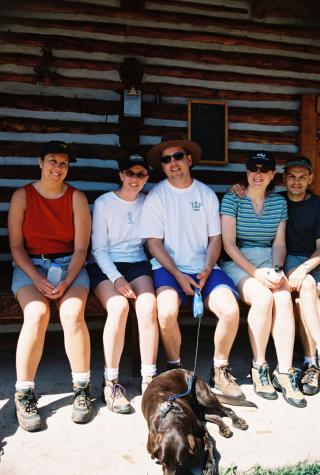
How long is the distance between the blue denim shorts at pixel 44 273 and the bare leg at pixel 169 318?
2.04 feet

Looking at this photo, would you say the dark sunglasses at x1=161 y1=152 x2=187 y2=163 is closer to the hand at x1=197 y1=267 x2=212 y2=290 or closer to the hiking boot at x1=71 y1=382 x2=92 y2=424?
the hand at x1=197 y1=267 x2=212 y2=290

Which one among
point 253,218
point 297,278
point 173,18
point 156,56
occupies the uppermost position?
point 173,18

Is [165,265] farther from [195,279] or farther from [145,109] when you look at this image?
[145,109]

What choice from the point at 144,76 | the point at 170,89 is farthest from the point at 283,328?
the point at 144,76

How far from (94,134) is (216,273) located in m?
2.34

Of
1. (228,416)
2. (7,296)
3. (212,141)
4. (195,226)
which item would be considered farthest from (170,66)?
(228,416)

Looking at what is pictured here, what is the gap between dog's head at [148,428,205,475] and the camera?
2.60 m

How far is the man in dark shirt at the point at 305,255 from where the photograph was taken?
4039mm

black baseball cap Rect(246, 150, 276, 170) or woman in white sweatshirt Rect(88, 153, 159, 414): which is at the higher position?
black baseball cap Rect(246, 150, 276, 170)

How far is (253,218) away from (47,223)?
184 cm

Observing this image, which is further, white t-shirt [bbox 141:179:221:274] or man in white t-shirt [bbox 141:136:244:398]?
white t-shirt [bbox 141:179:221:274]

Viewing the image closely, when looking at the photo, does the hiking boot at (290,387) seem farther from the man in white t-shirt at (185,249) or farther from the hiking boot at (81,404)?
the hiking boot at (81,404)

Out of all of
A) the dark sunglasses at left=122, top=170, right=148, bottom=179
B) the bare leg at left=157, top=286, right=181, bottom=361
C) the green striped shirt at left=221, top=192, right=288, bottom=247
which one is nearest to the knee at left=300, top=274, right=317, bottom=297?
the green striped shirt at left=221, top=192, right=288, bottom=247

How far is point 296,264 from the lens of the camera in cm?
441
